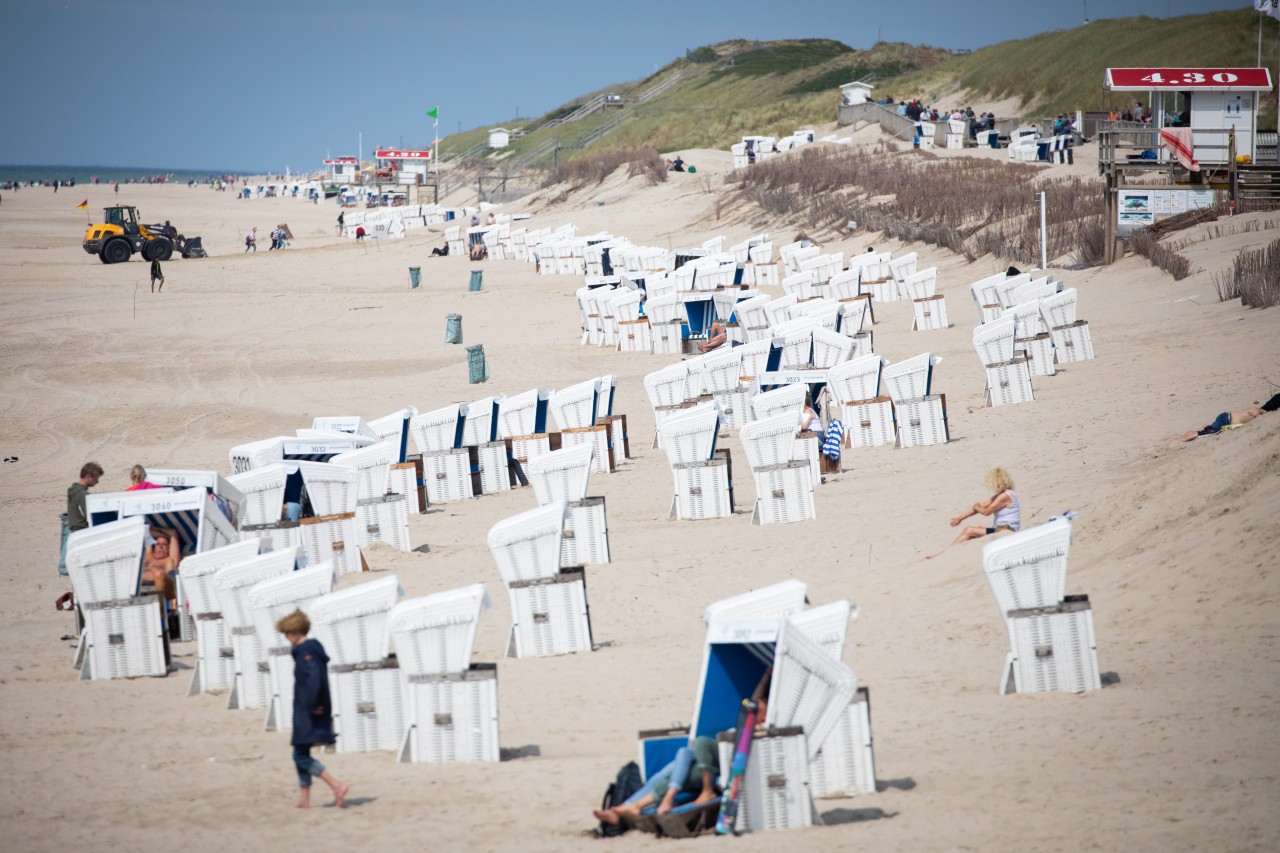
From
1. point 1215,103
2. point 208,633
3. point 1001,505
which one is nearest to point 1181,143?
point 1215,103

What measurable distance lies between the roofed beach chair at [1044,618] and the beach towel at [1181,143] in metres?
23.6

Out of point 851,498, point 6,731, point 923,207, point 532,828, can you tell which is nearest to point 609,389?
point 851,498

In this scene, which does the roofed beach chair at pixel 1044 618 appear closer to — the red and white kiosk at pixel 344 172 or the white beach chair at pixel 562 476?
the white beach chair at pixel 562 476

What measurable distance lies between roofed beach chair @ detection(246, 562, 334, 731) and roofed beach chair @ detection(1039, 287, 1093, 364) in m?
14.6

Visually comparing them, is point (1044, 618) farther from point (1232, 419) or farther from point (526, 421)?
point (526, 421)

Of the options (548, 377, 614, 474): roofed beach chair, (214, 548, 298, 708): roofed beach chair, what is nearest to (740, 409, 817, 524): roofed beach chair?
(548, 377, 614, 474): roofed beach chair

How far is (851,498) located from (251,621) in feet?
24.2

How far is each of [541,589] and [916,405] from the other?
798 cm

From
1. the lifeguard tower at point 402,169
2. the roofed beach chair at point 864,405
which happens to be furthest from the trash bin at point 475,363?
the lifeguard tower at point 402,169

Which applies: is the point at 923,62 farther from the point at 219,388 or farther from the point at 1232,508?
the point at 1232,508

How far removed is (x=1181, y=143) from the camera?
2947 cm

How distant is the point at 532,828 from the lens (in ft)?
22.3

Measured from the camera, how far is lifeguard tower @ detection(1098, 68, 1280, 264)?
29047 millimetres

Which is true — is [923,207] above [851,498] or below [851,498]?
above
